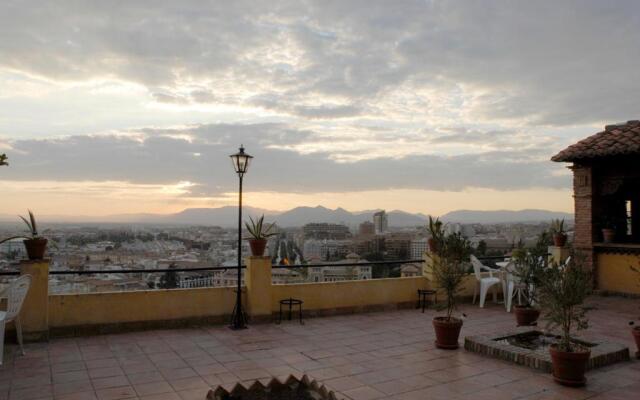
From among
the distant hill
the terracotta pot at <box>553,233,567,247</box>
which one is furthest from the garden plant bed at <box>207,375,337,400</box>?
the distant hill

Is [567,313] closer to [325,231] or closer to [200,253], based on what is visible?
[200,253]

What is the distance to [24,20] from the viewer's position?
5.90 metres

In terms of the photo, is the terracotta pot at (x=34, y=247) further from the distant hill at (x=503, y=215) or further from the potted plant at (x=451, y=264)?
the distant hill at (x=503, y=215)

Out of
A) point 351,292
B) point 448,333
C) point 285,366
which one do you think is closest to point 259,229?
point 351,292

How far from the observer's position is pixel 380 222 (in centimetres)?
1057

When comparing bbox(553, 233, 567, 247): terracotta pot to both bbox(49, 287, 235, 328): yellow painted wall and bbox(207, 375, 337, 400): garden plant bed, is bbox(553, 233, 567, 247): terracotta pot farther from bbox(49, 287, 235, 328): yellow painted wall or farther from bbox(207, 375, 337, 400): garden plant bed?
bbox(207, 375, 337, 400): garden plant bed

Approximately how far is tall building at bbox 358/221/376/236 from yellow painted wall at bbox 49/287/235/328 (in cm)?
427

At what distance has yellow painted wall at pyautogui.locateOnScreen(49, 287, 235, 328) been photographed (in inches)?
218

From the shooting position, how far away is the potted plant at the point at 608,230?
8.95 metres

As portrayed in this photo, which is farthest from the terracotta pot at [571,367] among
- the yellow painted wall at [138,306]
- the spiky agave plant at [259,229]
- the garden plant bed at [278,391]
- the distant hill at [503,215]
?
the distant hill at [503,215]

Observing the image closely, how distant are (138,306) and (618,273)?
8.57 m

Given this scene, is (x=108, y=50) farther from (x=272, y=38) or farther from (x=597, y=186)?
(x=597, y=186)

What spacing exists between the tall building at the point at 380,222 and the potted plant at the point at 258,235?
12.6 ft

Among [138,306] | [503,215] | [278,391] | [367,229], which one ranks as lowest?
[278,391]
